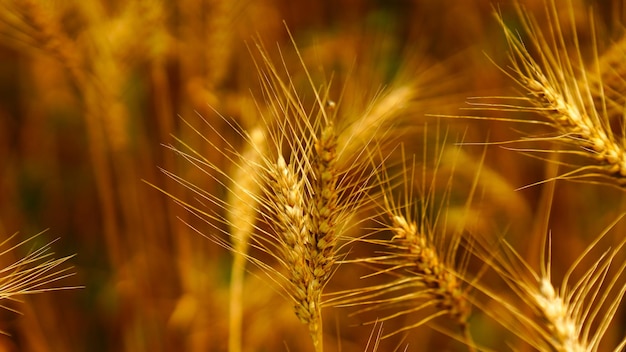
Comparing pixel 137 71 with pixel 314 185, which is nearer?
pixel 314 185

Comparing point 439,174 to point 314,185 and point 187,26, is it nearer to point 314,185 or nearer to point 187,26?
point 187,26

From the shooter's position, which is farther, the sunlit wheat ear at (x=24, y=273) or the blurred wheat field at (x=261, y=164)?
the blurred wheat field at (x=261, y=164)

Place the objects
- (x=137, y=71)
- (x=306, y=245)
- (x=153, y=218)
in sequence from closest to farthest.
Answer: (x=306, y=245) → (x=153, y=218) → (x=137, y=71)

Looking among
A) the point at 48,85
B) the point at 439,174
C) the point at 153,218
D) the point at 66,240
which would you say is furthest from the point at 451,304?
the point at 48,85

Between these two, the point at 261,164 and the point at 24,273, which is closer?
the point at 24,273

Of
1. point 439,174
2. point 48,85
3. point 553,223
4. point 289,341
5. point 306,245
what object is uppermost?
point 48,85

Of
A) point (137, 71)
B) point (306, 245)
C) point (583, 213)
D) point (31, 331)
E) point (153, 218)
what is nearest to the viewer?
point (306, 245)

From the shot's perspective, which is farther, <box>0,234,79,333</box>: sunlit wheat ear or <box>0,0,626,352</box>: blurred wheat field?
<box>0,0,626,352</box>: blurred wheat field

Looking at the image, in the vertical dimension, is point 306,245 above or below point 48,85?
below
